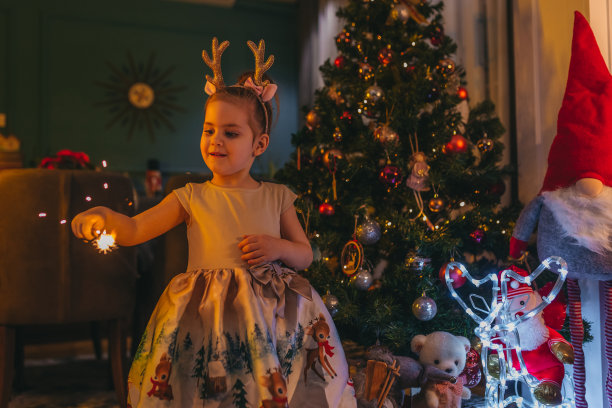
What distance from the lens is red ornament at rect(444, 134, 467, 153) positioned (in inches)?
61.8

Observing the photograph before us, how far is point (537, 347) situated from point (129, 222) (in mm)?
1052

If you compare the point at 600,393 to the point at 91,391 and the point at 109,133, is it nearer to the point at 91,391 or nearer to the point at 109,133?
the point at 91,391

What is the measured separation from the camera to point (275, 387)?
947 mm

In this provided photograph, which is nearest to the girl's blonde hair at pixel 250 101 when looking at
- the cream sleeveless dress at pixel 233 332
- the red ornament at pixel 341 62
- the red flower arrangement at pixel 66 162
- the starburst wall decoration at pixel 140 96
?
the cream sleeveless dress at pixel 233 332

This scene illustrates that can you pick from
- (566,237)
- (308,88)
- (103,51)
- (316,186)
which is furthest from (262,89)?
(103,51)

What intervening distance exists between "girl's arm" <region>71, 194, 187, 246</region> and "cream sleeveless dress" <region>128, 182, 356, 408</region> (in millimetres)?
33

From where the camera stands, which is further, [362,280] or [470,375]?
[362,280]

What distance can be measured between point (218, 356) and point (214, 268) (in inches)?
8.4

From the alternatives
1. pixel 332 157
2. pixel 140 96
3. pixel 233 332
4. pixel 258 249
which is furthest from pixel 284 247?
pixel 140 96

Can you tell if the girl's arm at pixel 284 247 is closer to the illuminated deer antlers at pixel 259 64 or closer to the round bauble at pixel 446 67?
the illuminated deer antlers at pixel 259 64

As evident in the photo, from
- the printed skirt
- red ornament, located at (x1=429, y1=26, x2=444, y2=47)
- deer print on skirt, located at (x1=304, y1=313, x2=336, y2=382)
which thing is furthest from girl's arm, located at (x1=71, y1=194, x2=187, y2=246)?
red ornament, located at (x1=429, y1=26, x2=444, y2=47)

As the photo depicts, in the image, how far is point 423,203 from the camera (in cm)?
165

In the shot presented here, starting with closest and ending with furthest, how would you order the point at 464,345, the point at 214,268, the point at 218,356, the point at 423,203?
the point at 218,356 → the point at 214,268 → the point at 464,345 → the point at 423,203

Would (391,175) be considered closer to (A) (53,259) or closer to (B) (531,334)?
(B) (531,334)
